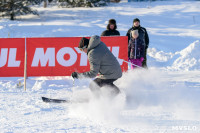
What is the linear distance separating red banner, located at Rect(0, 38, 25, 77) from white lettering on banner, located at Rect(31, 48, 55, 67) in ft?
1.13

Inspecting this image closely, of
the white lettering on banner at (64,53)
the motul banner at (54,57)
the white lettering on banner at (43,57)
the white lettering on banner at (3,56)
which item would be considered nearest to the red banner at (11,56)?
the white lettering on banner at (3,56)

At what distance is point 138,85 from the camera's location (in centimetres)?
682

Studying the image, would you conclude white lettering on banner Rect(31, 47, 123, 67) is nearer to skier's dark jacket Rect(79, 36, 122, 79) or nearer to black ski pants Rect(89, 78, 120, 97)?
black ski pants Rect(89, 78, 120, 97)

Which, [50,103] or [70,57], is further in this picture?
[70,57]

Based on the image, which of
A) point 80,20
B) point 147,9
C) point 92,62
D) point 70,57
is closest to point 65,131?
point 92,62

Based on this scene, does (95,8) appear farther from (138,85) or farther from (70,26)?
(138,85)

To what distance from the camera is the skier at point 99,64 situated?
4.83 m

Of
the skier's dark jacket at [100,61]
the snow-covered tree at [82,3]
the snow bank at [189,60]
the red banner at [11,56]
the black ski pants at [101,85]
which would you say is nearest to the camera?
the skier's dark jacket at [100,61]

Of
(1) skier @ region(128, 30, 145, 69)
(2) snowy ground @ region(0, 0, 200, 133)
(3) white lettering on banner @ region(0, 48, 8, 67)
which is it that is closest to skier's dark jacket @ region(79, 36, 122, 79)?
(2) snowy ground @ region(0, 0, 200, 133)

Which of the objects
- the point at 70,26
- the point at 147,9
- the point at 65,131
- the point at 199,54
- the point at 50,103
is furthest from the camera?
the point at 147,9

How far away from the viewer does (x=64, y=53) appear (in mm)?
7484

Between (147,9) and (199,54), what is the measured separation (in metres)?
12.6

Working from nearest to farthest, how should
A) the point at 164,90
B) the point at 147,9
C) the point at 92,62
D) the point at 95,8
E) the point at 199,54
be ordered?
the point at 92,62 → the point at 164,90 → the point at 199,54 → the point at 147,9 → the point at 95,8

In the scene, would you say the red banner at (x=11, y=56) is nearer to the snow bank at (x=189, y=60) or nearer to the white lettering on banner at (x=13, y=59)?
the white lettering on banner at (x=13, y=59)
